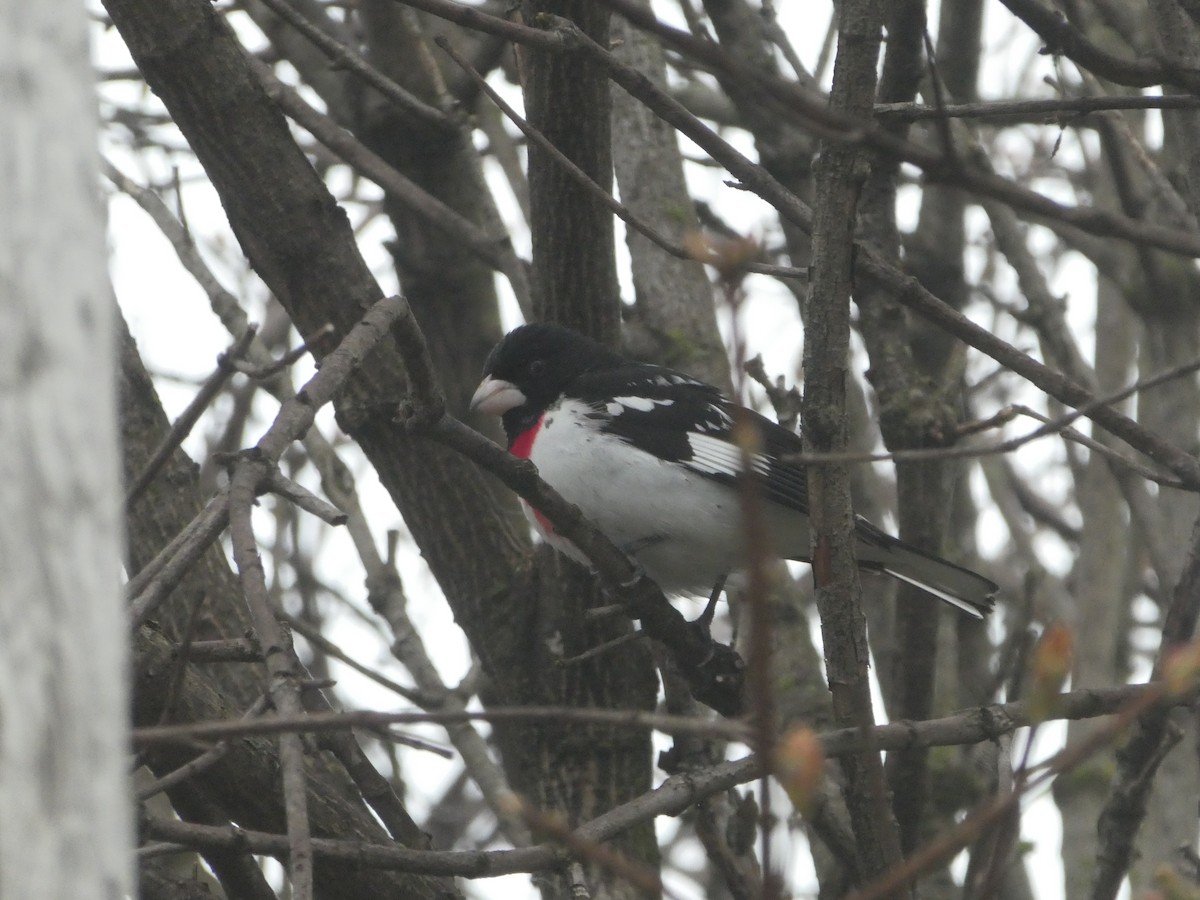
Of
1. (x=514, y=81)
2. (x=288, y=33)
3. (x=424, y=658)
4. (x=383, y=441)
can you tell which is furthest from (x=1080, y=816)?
(x=288, y=33)

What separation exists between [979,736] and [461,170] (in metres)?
3.01

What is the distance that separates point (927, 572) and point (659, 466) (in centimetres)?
87

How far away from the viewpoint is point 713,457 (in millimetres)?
4660

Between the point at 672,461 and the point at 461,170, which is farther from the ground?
the point at 461,170

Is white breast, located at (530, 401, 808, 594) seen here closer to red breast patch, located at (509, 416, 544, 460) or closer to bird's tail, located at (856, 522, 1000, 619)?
red breast patch, located at (509, 416, 544, 460)

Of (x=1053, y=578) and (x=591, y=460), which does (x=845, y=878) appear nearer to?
(x=591, y=460)

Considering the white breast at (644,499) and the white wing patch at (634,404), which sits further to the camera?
the white wing patch at (634,404)

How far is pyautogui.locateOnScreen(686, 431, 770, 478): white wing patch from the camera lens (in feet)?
15.1

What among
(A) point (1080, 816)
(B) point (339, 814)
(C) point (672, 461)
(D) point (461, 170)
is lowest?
(B) point (339, 814)

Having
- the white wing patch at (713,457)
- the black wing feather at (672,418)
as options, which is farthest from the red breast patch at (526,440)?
the white wing patch at (713,457)

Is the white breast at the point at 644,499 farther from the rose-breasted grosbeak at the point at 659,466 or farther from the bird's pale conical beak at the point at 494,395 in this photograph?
the bird's pale conical beak at the point at 494,395

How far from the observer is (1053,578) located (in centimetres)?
667

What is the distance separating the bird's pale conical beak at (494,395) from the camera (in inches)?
195

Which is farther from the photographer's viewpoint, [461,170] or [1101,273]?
[1101,273]
